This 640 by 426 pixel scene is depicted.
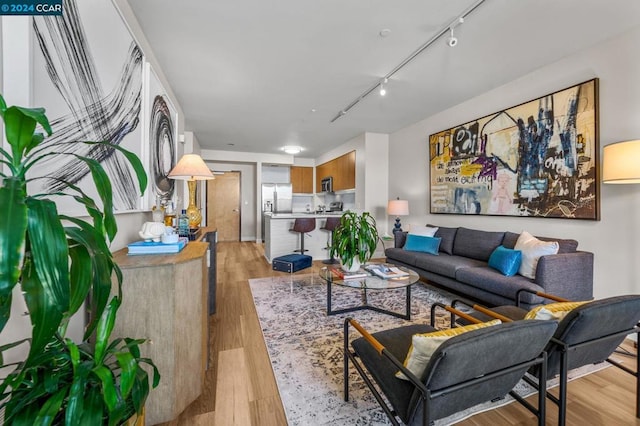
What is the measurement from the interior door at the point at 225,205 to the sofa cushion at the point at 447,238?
5.74 m

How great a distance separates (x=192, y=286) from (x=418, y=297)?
2.67 meters

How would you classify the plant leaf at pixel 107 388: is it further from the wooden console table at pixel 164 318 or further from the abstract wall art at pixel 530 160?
the abstract wall art at pixel 530 160

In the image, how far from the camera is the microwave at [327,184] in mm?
6935

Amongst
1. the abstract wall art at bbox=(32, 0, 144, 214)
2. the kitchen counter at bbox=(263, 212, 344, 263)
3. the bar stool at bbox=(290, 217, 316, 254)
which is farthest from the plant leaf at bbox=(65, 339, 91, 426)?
the kitchen counter at bbox=(263, 212, 344, 263)

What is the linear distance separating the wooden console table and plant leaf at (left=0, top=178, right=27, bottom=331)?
32.3 inches

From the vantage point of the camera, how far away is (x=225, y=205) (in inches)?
301

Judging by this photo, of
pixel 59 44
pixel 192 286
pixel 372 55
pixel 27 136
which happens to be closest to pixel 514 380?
pixel 192 286

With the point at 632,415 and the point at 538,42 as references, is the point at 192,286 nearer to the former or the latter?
the point at 632,415

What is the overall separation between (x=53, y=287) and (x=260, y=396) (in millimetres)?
1446

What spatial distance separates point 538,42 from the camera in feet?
7.93

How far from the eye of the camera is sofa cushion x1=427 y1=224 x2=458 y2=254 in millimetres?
3766

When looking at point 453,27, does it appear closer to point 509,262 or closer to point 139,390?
point 509,262

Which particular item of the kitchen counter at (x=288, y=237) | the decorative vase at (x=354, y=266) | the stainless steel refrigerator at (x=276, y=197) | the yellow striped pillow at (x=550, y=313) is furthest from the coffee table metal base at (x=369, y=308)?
the stainless steel refrigerator at (x=276, y=197)

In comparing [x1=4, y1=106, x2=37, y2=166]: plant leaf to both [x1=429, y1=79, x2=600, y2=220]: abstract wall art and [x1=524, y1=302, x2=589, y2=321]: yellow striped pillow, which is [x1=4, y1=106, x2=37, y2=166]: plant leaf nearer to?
[x1=524, y1=302, x2=589, y2=321]: yellow striped pillow
